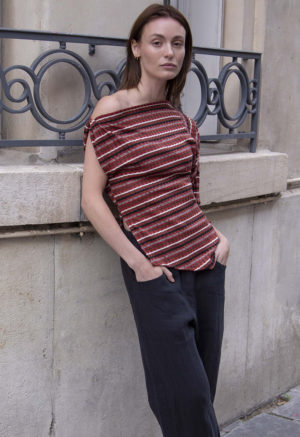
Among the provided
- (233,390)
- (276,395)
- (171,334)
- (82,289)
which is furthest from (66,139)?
(276,395)

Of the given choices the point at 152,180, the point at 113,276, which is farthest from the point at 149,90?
the point at 113,276

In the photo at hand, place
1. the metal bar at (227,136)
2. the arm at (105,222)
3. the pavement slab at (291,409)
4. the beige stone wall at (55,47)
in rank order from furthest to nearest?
the pavement slab at (291,409)
the metal bar at (227,136)
the beige stone wall at (55,47)
the arm at (105,222)

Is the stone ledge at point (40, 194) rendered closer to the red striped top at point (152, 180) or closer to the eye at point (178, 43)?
the red striped top at point (152, 180)

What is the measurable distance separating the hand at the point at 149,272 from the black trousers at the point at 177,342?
0.02 metres

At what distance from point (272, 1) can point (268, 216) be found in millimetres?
1356

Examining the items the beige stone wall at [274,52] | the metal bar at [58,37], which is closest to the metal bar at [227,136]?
the beige stone wall at [274,52]

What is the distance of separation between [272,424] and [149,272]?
2.07m

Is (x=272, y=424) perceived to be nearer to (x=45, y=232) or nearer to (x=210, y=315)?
(x=210, y=315)

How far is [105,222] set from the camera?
2.92 metres

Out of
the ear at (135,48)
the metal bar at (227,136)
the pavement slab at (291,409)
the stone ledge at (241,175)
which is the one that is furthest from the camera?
the pavement slab at (291,409)

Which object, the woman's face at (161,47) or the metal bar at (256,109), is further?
the metal bar at (256,109)

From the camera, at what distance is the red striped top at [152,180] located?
2941 mm

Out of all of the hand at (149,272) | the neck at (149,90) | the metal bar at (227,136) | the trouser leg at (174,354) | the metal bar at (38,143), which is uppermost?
the neck at (149,90)

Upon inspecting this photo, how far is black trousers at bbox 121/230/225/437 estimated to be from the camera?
9.79ft
